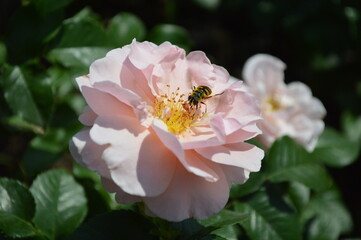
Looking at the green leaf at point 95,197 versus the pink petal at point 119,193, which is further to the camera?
the green leaf at point 95,197

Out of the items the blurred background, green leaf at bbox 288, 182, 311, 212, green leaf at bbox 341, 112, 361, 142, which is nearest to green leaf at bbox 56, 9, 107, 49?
the blurred background

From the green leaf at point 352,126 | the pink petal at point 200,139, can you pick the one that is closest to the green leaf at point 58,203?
the pink petal at point 200,139

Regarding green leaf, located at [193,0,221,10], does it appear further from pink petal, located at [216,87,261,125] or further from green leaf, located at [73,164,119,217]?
pink petal, located at [216,87,261,125]

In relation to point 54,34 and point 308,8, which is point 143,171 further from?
point 308,8

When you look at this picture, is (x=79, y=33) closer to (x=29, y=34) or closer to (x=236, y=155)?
(x=29, y=34)

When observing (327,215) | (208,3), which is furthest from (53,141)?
(208,3)

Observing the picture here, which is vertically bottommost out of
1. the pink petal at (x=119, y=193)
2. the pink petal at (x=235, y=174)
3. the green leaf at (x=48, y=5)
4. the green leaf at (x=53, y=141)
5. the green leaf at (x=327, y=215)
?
the green leaf at (x=327, y=215)

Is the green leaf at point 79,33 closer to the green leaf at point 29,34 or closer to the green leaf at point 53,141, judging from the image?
the green leaf at point 29,34

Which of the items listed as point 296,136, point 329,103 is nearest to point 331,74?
point 329,103
